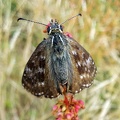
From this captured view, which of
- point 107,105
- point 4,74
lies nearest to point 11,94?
point 4,74

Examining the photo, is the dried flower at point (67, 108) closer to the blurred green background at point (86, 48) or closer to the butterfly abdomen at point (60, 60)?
the butterfly abdomen at point (60, 60)

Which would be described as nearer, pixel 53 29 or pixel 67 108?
pixel 67 108

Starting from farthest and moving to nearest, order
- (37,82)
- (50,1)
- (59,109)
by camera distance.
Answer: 1. (50,1)
2. (37,82)
3. (59,109)

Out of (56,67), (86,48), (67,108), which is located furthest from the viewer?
(86,48)

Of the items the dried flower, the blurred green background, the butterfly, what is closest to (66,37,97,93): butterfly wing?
the butterfly

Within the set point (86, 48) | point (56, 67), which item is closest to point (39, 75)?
point (56, 67)

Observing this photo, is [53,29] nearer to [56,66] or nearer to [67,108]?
[56,66]

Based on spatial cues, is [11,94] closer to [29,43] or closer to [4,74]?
[4,74]
